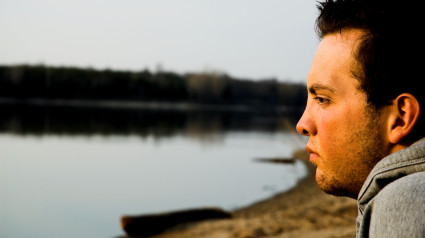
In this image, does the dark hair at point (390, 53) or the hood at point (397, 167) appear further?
the dark hair at point (390, 53)

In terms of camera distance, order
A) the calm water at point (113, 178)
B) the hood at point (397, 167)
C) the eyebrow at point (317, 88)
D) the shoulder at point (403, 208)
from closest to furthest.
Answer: the shoulder at point (403, 208)
the hood at point (397, 167)
the eyebrow at point (317, 88)
the calm water at point (113, 178)

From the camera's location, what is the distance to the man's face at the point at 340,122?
1.16m

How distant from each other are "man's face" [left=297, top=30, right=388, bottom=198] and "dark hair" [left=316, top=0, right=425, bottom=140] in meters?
0.03

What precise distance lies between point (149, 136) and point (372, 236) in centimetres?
3162

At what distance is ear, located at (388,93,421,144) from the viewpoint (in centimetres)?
109

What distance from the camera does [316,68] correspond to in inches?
50.5

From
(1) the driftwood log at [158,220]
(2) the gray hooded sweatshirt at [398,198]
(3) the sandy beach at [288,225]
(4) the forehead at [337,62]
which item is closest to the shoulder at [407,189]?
(2) the gray hooded sweatshirt at [398,198]

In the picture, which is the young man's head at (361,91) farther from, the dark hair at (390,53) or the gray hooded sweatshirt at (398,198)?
the gray hooded sweatshirt at (398,198)

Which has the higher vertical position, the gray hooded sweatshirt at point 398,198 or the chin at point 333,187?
the gray hooded sweatshirt at point 398,198

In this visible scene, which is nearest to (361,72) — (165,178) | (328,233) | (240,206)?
(328,233)

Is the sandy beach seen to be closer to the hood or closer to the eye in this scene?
the eye

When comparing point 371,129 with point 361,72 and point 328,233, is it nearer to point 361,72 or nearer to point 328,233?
point 361,72

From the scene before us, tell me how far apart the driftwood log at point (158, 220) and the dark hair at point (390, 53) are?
9.46 m

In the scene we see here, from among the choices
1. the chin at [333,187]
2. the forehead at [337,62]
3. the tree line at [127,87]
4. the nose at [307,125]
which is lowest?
the tree line at [127,87]
